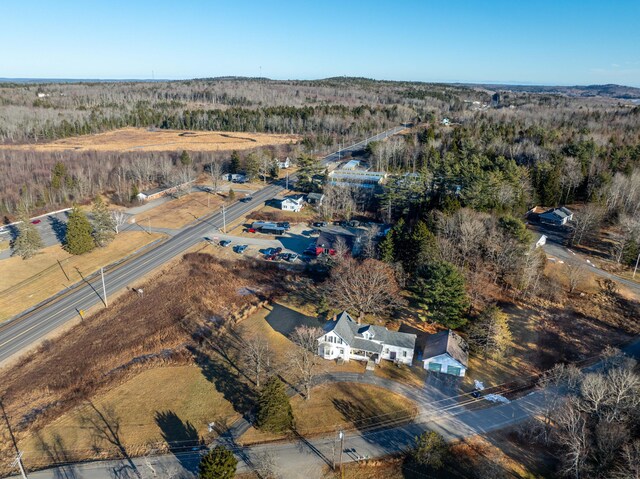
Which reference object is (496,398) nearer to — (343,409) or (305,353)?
(343,409)

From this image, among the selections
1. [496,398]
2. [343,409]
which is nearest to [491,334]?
[496,398]

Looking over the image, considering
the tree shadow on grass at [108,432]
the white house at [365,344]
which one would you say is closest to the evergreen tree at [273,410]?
the tree shadow on grass at [108,432]

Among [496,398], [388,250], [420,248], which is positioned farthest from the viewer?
[388,250]

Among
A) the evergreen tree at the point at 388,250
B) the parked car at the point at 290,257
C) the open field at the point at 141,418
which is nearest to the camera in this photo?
the open field at the point at 141,418

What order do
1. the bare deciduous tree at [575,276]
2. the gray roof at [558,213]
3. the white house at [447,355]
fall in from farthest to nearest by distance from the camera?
the gray roof at [558,213] < the bare deciduous tree at [575,276] < the white house at [447,355]

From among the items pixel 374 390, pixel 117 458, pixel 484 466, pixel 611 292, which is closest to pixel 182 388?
pixel 117 458

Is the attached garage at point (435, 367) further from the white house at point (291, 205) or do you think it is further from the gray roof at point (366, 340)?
the white house at point (291, 205)

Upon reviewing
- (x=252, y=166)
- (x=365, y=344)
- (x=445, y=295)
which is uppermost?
(x=252, y=166)
